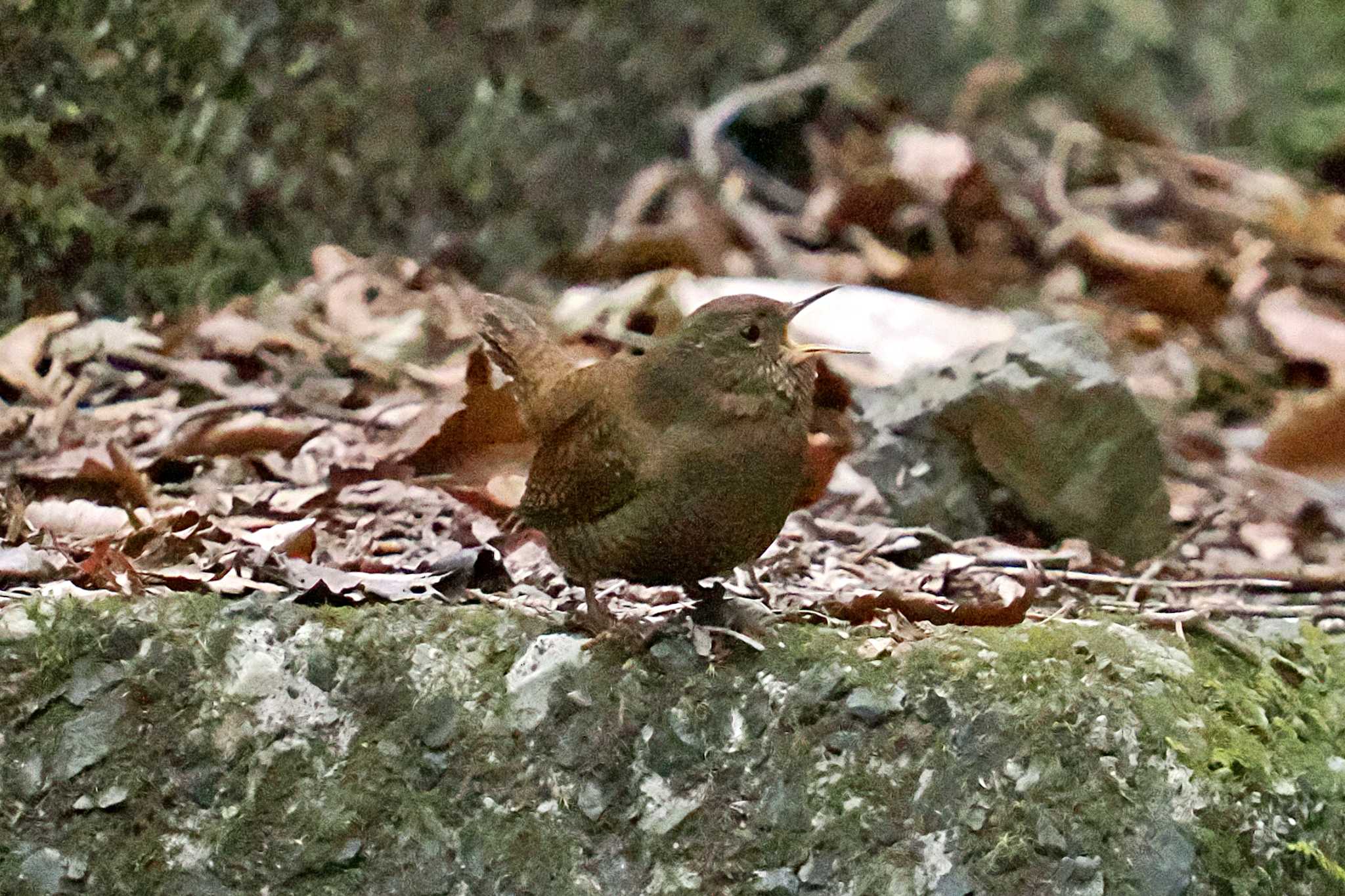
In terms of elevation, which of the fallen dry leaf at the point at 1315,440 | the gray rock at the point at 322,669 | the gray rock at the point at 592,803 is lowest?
the fallen dry leaf at the point at 1315,440

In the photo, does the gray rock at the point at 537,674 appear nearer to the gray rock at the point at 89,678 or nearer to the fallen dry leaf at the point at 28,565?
the gray rock at the point at 89,678

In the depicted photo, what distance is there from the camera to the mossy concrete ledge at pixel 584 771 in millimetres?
2135

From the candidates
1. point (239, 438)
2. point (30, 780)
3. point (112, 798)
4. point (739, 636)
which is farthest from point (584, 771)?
point (239, 438)

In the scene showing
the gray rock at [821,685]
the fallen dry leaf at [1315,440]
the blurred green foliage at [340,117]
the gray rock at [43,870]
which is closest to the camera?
the gray rock at [43,870]

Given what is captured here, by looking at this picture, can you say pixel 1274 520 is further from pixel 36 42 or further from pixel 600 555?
pixel 36 42

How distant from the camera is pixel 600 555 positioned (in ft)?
7.59

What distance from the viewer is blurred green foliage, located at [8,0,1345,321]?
3621 millimetres

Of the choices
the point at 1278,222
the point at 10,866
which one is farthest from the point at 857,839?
the point at 1278,222

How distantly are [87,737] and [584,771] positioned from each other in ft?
2.24

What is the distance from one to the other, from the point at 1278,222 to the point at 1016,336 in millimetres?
2649

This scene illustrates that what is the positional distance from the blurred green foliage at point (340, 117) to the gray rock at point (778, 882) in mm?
2396

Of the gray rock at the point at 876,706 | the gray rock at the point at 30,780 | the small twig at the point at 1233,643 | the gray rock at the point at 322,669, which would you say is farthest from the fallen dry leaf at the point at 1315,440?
the gray rock at the point at 30,780

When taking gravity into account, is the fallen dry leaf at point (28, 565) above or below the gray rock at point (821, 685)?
above

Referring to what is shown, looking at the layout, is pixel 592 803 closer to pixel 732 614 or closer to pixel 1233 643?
pixel 732 614
